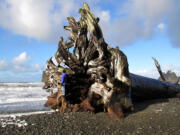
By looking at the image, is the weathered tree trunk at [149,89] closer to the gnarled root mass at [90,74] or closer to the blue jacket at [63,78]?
the gnarled root mass at [90,74]

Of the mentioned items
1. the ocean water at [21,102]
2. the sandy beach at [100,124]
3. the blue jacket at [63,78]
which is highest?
the blue jacket at [63,78]

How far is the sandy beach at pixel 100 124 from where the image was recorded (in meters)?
4.66

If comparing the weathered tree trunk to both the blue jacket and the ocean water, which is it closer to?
the blue jacket

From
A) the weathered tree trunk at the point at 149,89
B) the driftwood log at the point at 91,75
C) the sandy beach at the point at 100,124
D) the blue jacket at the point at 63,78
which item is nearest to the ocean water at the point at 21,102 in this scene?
the driftwood log at the point at 91,75

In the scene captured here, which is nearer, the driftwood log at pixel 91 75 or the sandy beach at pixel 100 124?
the sandy beach at pixel 100 124

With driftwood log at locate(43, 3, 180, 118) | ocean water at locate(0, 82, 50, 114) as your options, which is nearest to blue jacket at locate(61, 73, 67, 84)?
driftwood log at locate(43, 3, 180, 118)

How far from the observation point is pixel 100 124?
17.1ft

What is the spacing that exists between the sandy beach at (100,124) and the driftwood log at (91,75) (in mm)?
452

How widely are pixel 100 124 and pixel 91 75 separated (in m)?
2.07

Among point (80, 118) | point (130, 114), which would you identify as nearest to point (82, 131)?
point (80, 118)

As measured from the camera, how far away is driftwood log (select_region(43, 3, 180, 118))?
610 centimetres

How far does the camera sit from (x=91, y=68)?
676 centimetres

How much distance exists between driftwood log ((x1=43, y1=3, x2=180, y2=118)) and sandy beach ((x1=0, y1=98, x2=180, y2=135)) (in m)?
0.45

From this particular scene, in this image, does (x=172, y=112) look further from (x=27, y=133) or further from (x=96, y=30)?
(x=27, y=133)
